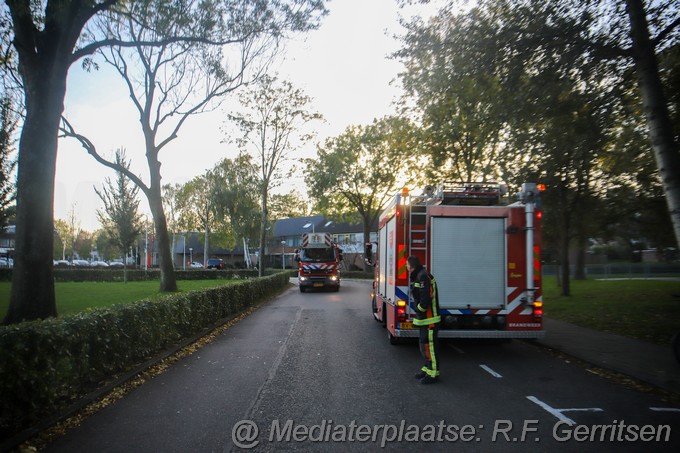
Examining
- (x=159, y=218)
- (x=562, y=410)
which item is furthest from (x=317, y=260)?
(x=562, y=410)

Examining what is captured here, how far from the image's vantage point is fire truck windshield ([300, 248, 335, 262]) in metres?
26.2

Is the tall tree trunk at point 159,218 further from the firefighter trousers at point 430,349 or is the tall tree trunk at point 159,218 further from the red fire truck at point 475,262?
the firefighter trousers at point 430,349

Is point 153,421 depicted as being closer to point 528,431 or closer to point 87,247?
point 528,431

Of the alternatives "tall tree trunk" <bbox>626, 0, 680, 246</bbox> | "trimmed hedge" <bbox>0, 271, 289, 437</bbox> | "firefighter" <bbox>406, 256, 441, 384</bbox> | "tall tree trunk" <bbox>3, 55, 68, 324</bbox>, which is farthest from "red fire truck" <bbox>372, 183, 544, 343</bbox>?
"tall tree trunk" <bbox>3, 55, 68, 324</bbox>

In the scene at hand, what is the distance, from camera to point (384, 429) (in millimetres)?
4551

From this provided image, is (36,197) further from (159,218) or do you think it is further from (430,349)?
(159,218)

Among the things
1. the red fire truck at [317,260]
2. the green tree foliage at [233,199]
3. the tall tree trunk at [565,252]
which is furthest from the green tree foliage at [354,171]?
the tall tree trunk at [565,252]

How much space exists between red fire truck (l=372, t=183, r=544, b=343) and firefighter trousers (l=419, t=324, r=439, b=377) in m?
1.24

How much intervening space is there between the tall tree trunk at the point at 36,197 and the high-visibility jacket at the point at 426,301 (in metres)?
8.21

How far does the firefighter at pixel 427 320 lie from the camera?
6391 millimetres

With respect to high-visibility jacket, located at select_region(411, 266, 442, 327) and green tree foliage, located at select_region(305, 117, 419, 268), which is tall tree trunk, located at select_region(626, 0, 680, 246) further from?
green tree foliage, located at select_region(305, 117, 419, 268)

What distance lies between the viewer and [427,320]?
21.4 ft

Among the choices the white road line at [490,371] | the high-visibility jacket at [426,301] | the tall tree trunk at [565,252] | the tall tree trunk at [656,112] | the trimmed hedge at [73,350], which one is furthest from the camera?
the tall tree trunk at [565,252]

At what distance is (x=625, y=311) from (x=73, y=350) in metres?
14.0
